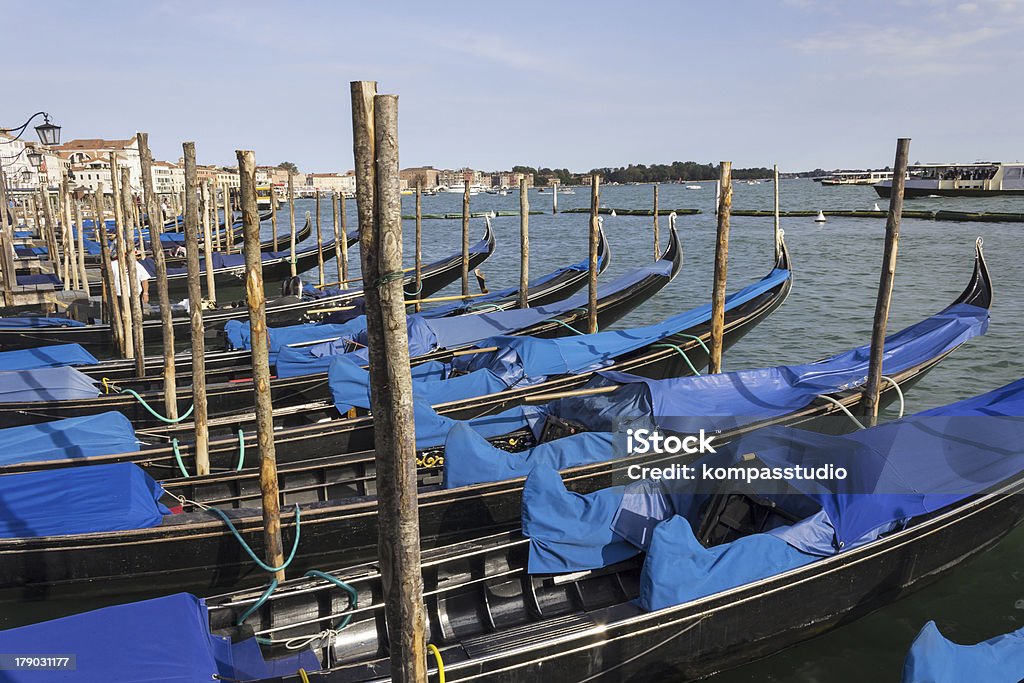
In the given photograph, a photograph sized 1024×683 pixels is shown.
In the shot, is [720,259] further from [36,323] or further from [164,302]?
[36,323]

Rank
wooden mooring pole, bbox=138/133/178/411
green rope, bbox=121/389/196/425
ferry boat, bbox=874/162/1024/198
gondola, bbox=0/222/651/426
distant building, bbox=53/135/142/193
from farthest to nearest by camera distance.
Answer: distant building, bbox=53/135/142/193, ferry boat, bbox=874/162/1024/198, gondola, bbox=0/222/651/426, green rope, bbox=121/389/196/425, wooden mooring pole, bbox=138/133/178/411

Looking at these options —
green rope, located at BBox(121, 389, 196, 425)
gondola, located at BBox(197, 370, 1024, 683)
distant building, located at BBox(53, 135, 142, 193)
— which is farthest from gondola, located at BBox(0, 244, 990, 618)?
distant building, located at BBox(53, 135, 142, 193)

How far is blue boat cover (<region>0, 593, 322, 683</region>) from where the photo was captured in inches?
126

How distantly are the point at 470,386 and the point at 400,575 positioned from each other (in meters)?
4.85

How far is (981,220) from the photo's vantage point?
28.8m

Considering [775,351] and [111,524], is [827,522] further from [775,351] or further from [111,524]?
[775,351]

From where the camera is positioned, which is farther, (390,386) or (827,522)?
(827,522)

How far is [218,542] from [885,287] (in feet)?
18.4

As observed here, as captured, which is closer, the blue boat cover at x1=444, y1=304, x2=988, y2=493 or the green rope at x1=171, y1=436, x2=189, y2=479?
the blue boat cover at x1=444, y1=304, x2=988, y2=493

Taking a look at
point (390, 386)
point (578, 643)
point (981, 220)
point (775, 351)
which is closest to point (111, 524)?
point (578, 643)

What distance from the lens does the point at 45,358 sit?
8539mm

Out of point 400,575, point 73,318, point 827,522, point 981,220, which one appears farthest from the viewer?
point 981,220

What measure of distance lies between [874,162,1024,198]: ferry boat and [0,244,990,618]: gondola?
38069mm

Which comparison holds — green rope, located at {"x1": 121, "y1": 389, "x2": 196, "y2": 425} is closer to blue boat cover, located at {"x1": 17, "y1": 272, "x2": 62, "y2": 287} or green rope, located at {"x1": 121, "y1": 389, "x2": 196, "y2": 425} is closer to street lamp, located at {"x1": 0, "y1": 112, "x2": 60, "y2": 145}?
street lamp, located at {"x1": 0, "y1": 112, "x2": 60, "y2": 145}
